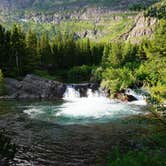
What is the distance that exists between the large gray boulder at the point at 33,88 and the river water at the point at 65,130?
817 cm

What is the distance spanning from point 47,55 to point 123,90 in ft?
116

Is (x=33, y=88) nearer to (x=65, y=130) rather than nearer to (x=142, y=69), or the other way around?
(x=142, y=69)

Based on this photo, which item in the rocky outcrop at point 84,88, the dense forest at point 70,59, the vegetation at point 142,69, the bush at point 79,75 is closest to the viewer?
the vegetation at point 142,69

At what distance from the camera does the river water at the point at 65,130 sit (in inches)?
1051

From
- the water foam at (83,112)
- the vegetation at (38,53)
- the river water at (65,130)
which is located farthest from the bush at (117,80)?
the vegetation at (38,53)

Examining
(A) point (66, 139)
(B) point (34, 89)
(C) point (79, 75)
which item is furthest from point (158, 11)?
(C) point (79, 75)

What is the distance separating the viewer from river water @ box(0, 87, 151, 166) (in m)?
26.7

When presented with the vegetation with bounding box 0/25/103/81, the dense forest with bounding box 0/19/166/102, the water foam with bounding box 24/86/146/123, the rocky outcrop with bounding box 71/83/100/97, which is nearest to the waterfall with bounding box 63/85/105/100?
the rocky outcrop with bounding box 71/83/100/97

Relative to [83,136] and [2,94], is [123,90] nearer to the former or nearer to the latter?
[2,94]

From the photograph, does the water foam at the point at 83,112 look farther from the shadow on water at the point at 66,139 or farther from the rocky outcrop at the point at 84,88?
the rocky outcrop at the point at 84,88

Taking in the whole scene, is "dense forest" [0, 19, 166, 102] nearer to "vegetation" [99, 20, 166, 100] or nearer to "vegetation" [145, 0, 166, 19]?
"vegetation" [99, 20, 166, 100]

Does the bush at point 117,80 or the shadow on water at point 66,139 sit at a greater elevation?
the bush at point 117,80

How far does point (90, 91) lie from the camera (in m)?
68.8

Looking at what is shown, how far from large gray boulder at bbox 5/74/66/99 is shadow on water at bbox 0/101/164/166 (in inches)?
792
